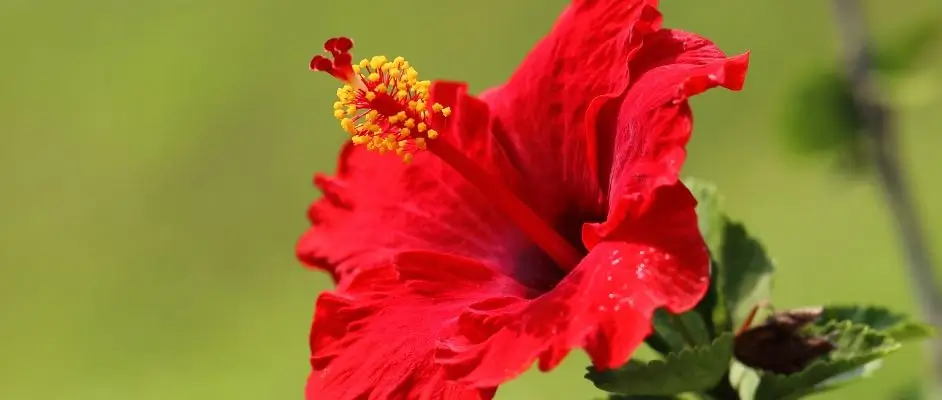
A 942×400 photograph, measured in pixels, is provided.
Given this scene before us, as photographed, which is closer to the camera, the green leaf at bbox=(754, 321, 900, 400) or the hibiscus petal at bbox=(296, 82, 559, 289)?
the green leaf at bbox=(754, 321, 900, 400)

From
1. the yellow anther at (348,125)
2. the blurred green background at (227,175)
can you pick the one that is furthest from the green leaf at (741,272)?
the blurred green background at (227,175)

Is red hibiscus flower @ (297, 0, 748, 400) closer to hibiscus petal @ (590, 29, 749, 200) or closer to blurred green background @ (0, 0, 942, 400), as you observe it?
hibiscus petal @ (590, 29, 749, 200)

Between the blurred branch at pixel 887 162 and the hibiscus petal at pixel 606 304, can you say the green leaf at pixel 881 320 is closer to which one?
the hibiscus petal at pixel 606 304

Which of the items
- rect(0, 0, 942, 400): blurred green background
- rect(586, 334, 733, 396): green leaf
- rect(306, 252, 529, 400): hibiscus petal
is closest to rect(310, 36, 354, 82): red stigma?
rect(306, 252, 529, 400): hibiscus petal

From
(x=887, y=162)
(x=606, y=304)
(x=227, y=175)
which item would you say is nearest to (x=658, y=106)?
(x=606, y=304)

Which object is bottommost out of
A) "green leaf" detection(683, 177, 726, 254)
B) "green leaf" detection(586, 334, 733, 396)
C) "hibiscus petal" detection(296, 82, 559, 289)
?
"green leaf" detection(586, 334, 733, 396)

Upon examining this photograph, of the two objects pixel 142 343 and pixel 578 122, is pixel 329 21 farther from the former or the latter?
pixel 578 122

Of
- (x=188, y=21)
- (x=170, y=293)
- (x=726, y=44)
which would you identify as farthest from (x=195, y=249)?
(x=726, y=44)

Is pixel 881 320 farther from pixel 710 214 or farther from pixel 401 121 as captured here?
pixel 401 121
